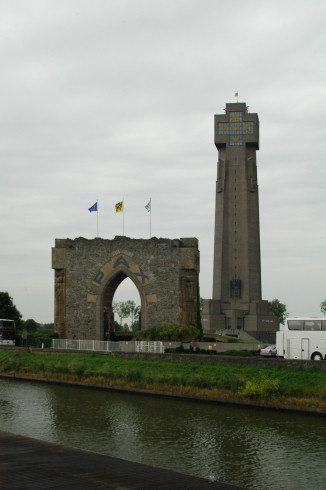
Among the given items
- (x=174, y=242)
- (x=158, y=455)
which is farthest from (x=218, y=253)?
(x=158, y=455)

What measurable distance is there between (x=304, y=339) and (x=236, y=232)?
225 ft

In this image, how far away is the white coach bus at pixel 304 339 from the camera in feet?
93.9

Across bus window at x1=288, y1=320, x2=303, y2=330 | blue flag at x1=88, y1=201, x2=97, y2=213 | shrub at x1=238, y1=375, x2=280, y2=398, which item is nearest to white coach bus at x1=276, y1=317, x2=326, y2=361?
bus window at x1=288, y1=320, x2=303, y2=330

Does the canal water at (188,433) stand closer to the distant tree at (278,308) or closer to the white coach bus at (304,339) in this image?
the white coach bus at (304,339)

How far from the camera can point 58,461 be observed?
11.3m

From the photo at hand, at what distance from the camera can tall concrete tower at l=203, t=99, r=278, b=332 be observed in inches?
3752

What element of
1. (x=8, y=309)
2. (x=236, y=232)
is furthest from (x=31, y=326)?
(x=236, y=232)

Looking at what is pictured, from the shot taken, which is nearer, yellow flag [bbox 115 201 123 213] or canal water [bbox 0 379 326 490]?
canal water [bbox 0 379 326 490]

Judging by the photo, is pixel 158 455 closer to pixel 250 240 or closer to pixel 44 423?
pixel 44 423

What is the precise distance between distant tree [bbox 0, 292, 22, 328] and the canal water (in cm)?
3524

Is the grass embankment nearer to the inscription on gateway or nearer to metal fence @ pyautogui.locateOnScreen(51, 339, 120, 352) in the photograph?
metal fence @ pyautogui.locateOnScreen(51, 339, 120, 352)

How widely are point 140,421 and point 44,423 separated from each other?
3.25 m

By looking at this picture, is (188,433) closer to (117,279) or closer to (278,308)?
(117,279)

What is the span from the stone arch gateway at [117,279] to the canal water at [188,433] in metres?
16.6
